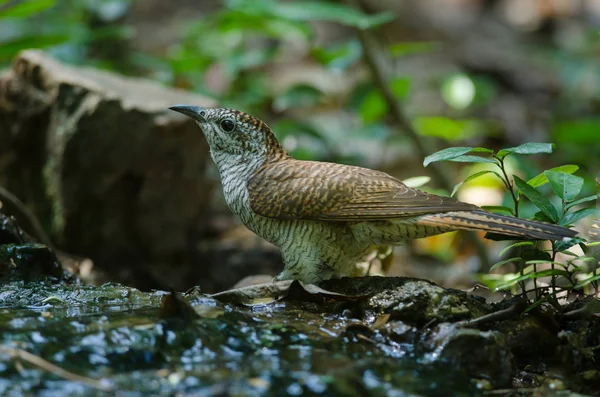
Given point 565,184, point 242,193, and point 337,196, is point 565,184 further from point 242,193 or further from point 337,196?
point 242,193

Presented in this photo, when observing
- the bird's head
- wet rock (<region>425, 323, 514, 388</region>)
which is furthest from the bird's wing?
wet rock (<region>425, 323, 514, 388</region>)

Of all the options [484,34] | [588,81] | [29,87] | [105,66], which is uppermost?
[484,34]

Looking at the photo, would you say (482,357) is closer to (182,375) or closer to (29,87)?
(182,375)

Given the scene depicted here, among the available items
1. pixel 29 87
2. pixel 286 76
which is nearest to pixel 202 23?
pixel 29 87

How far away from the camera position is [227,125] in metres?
4.43

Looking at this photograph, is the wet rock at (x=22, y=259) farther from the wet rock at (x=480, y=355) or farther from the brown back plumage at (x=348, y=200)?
the wet rock at (x=480, y=355)

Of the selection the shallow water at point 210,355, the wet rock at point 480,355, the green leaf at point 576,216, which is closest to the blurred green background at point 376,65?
the green leaf at point 576,216

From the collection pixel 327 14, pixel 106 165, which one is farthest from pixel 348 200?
pixel 106 165

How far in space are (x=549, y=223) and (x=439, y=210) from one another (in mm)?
533

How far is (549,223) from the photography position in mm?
3303

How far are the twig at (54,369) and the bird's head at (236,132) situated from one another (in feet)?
6.82

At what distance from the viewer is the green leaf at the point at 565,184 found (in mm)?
3354

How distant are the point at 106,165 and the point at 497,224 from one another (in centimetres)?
373

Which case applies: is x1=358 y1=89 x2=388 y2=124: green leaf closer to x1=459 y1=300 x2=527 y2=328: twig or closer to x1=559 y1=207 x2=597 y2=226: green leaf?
x1=559 y1=207 x2=597 y2=226: green leaf
